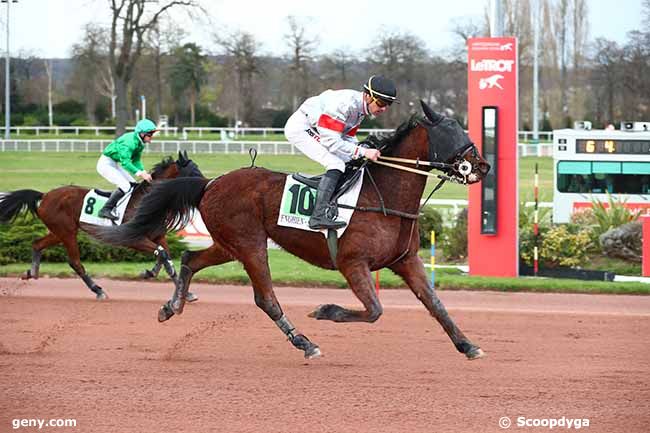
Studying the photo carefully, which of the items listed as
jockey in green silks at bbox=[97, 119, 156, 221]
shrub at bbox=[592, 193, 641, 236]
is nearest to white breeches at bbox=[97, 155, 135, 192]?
jockey in green silks at bbox=[97, 119, 156, 221]

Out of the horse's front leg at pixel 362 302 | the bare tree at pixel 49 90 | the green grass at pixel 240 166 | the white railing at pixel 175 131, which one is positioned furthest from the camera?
the bare tree at pixel 49 90

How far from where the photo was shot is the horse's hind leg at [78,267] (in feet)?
40.2

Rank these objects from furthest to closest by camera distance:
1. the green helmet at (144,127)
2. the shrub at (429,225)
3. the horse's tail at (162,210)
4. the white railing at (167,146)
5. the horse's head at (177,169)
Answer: the white railing at (167,146)
the shrub at (429,225)
the green helmet at (144,127)
the horse's head at (177,169)
the horse's tail at (162,210)

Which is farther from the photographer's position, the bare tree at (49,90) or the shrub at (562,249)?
the bare tree at (49,90)

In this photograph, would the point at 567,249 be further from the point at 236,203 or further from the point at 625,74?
the point at 625,74

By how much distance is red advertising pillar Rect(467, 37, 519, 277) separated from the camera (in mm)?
14695

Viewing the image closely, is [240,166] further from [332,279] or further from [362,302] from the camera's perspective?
[362,302]

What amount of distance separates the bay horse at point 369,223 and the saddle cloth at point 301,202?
0.18 feet

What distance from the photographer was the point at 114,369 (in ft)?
26.6

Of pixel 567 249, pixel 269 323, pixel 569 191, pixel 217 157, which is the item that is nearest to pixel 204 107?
pixel 217 157

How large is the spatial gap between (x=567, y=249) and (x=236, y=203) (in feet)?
25.8

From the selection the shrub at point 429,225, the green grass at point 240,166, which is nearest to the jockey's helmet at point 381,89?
the green grass at point 240,166

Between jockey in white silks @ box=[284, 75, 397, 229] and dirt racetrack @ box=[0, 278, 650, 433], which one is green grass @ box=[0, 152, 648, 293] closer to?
dirt racetrack @ box=[0, 278, 650, 433]

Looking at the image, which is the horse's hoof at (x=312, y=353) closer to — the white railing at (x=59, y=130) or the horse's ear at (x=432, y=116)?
the horse's ear at (x=432, y=116)
